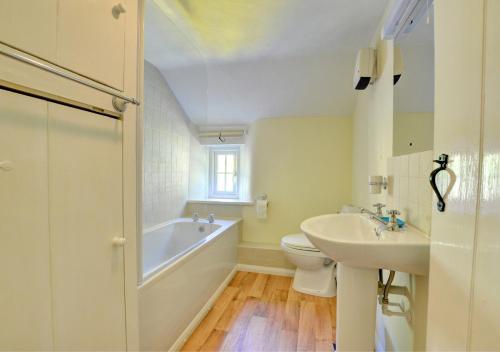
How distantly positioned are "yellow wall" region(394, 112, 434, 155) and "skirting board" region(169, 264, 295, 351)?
172 centimetres

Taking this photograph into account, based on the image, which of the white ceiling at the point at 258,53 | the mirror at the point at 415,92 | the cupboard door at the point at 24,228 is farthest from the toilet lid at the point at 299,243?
the cupboard door at the point at 24,228

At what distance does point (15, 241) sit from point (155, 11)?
1.67 m

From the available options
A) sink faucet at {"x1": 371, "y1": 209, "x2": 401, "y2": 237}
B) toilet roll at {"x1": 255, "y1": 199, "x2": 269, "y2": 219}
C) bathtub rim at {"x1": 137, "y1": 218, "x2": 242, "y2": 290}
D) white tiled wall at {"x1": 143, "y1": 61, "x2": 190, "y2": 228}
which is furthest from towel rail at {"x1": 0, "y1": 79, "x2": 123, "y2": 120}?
toilet roll at {"x1": 255, "y1": 199, "x2": 269, "y2": 219}

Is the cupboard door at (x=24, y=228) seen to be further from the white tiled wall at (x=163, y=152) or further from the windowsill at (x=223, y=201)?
the windowsill at (x=223, y=201)

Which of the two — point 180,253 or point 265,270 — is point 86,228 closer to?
point 180,253

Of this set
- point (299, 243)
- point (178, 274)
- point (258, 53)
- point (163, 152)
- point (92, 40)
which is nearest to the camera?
point (92, 40)

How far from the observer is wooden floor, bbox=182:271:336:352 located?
4.61 feet

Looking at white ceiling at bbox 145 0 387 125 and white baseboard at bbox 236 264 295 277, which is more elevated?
white ceiling at bbox 145 0 387 125

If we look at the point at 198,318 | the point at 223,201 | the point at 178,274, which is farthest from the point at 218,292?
the point at 223,201

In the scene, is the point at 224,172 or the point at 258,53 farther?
the point at 224,172

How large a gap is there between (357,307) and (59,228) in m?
1.28

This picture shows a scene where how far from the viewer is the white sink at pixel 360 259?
0.80 meters

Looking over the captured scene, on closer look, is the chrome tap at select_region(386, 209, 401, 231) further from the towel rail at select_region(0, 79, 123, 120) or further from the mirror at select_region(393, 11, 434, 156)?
the towel rail at select_region(0, 79, 123, 120)

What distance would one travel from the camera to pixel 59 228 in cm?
65
